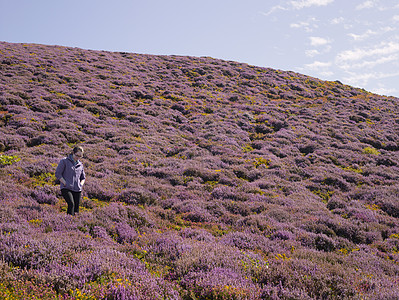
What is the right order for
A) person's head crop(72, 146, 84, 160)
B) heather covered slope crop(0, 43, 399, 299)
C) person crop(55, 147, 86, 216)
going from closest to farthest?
heather covered slope crop(0, 43, 399, 299) → person crop(55, 147, 86, 216) → person's head crop(72, 146, 84, 160)

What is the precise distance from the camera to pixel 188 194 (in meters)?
10.5

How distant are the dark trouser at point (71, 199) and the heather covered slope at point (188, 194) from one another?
0.50 m

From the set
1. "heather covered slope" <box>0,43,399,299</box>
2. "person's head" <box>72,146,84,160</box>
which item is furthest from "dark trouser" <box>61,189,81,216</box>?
"person's head" <box>72,146,84,160</box>

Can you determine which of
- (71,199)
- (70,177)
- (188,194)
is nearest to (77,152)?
(70,177)

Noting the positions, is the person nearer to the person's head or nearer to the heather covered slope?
the person's head

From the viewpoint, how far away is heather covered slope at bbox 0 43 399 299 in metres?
4.40

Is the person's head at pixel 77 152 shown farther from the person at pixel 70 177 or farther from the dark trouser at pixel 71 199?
the dark trouser at pixel 71 199

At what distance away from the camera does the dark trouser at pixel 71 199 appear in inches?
278

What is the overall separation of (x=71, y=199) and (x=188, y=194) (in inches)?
191

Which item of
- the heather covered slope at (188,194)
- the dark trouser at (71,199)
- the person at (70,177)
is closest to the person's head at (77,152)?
the person at (70,177)

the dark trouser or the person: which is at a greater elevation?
the person

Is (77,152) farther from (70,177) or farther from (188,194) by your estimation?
(188,194)

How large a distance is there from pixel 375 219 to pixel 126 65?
3931 centimetres

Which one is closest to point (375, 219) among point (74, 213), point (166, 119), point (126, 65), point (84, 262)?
point (84, 262)
